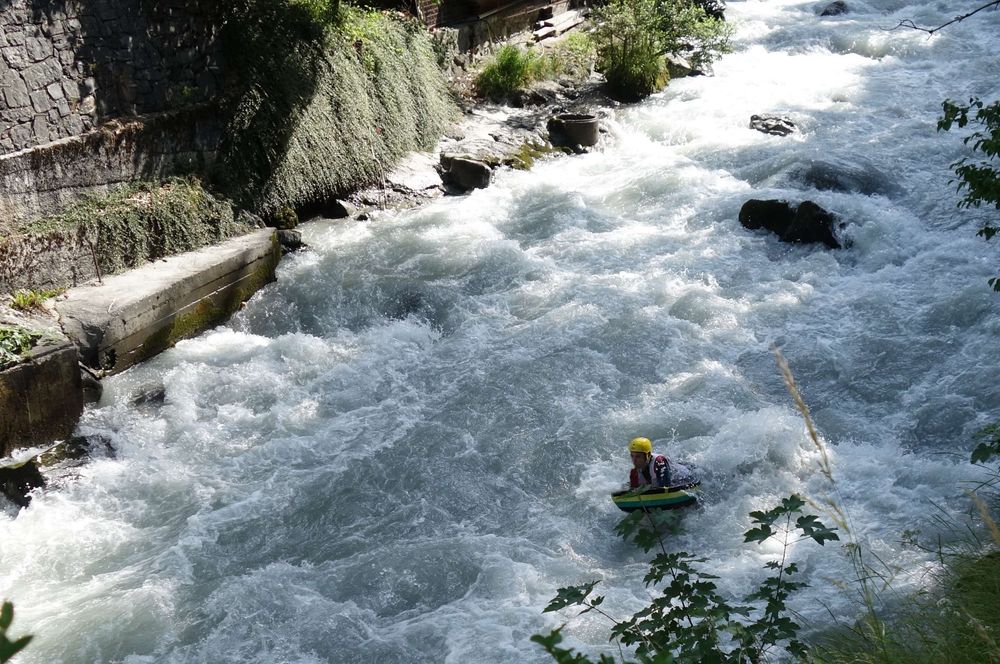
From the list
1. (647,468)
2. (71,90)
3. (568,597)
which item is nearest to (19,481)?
(71,90)

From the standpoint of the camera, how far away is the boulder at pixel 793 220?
10336mm

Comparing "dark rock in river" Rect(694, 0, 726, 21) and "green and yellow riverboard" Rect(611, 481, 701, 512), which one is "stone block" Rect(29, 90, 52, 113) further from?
"dark rock in river" Rect(694, 0, 726, 21)

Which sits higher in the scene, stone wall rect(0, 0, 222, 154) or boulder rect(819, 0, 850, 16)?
stone wall rect(0, 0, 222, 154)

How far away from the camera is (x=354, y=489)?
6.93 meters

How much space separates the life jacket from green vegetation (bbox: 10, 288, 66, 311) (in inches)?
211

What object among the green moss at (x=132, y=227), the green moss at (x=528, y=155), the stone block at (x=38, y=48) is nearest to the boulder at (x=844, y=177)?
the green moss at (x=528, y=155)

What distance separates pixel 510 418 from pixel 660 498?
5.71ft

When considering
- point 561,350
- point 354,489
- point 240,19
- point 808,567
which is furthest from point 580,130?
point 808,567

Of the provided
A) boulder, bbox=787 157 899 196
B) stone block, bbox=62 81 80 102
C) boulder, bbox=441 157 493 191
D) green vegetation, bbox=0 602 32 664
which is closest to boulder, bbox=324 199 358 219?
boulder, bbox=441 157 493 191

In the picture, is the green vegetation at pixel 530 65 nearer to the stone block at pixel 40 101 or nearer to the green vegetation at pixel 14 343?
the stone block at pixel 40 101

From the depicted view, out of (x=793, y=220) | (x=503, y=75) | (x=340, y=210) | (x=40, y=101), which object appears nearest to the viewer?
(x=40, y=101)

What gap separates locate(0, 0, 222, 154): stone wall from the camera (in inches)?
A: 346

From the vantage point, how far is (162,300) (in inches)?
348

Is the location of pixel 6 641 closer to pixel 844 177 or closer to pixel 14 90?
pixel 14 90
